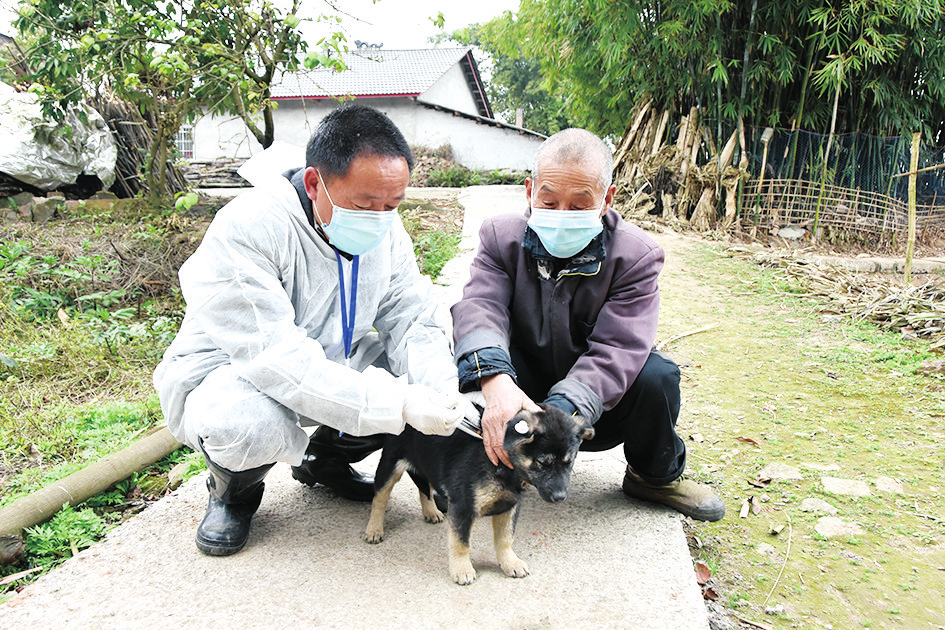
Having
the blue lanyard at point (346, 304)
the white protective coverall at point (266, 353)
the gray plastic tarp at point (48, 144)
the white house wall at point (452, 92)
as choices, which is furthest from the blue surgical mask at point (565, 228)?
the white house wall at point (452, 92)

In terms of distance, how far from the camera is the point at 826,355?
5.62 meters

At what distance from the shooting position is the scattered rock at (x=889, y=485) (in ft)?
11.1

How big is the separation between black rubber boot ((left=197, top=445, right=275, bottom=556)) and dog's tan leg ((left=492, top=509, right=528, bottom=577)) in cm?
93

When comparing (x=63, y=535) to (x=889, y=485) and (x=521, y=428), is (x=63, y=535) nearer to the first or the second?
(x=521, y=428)

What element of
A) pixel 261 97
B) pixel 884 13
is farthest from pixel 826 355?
pixel 884 13

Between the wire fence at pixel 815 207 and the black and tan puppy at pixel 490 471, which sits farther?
the wire fence at pixel 815 207

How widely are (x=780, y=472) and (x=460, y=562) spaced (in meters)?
2.12

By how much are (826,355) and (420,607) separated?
4750 millimetres

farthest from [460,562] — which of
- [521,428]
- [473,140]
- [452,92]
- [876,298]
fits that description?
[452,92]

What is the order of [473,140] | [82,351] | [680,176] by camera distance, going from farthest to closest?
1. [473,140]
2. [680,176]
3. [82,351]

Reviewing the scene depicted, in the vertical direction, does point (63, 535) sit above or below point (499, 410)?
below

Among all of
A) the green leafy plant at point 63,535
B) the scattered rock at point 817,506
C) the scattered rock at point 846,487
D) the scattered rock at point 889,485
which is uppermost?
the scattered rock at point 889,485

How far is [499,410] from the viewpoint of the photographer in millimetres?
2391

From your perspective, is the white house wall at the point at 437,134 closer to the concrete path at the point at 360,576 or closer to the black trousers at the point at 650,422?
the black trousers at the point at 650,422
